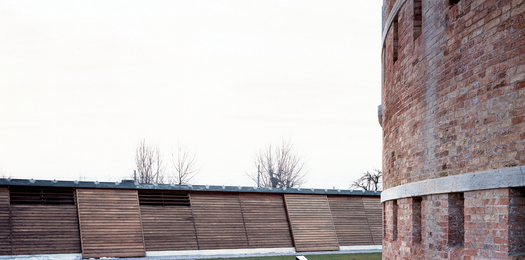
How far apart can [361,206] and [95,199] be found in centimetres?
1047

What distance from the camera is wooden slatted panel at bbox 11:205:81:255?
15.6m

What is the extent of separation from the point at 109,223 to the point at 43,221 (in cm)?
199

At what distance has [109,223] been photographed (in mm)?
16844

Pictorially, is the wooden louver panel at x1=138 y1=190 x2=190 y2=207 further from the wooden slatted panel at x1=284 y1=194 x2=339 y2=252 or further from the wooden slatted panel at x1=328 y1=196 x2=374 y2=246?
the wooden slatted panel at x1=328 y1=196 x2=374 y2=246

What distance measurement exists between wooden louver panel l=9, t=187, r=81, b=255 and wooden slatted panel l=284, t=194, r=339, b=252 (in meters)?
7.74

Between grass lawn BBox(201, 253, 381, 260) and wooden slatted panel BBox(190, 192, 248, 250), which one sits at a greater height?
wooden slatted panel BBox(190, 192, 248, 250)

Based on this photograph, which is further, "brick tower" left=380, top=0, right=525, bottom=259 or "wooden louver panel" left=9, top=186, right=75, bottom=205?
"wooden louver panel" left=9, top=186, right=75, bottom=205

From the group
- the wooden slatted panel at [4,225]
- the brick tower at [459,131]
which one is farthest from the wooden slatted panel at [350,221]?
the brick tower at [459,131]

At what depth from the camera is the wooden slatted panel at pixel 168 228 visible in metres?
17.2

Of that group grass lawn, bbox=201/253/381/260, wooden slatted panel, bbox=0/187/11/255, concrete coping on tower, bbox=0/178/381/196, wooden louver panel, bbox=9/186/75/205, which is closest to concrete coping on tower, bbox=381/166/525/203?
grass lawn, bbox=201/253/381/260

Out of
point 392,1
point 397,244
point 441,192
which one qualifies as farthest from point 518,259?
point 392,1

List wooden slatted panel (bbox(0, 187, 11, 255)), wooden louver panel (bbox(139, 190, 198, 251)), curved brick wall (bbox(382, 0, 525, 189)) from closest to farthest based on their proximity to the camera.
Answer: curved brick wall (bbox(382, 0, 525, 189)), wooden slatted panel (bbox(0, 187, 11, 255)), wooden louver panel (bbox(139, 190, 198, 251))

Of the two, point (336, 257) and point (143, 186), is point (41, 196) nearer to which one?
point (143, 186)

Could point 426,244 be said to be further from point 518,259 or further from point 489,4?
A: point 489,4
